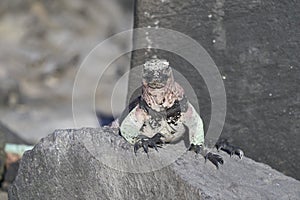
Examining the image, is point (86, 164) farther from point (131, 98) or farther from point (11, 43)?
point (11, 43)

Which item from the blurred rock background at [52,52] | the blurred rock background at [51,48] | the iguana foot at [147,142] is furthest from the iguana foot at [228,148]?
the blurred rock background at [51,48]

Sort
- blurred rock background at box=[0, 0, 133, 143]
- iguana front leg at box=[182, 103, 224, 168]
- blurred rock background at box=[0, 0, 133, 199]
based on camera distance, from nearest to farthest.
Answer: iguana front leg at box=[182, 103, 224, 168] < blurred rock background at box=[0, 0, 133, 199] < blurred rock background at box=[0, 0, 133, 143]

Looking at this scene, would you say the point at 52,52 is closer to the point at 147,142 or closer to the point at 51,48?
the point at 51,48

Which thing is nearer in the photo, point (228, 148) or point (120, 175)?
point (120, 175)

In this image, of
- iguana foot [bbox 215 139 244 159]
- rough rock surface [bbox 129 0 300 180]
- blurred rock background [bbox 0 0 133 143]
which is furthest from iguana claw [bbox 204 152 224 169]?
blurred rock background [bbox 0 0 133 143]

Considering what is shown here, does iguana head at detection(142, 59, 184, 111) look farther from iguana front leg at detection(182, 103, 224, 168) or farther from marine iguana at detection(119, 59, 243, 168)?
iguana front leg at detection(182, 103, 224, 168)

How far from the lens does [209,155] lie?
493 cm

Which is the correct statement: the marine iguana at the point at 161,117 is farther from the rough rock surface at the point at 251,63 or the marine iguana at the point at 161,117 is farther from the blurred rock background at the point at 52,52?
the blurred rock background at the point at 52,52

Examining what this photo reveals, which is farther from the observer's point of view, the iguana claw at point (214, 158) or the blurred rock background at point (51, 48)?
the blurred rock background at point (51, 48)

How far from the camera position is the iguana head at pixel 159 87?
4.87 m

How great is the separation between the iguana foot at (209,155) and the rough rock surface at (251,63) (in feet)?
3.03

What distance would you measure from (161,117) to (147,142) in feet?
0.72

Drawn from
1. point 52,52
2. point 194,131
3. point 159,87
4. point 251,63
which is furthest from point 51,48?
point 159,87

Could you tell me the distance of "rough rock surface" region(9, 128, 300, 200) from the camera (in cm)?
466
